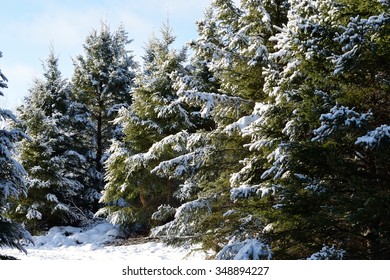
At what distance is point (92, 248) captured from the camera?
49.7ft

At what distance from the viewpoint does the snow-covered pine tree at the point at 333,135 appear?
227 inches

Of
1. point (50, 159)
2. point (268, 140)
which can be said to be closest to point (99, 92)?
point (50, 159)

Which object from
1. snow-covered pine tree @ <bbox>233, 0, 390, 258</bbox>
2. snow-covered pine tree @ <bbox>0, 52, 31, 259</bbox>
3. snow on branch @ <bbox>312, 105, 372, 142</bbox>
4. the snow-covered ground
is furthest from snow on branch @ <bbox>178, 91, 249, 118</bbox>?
snow-covered pine tree @ <bbox>0, 52, 31, 259</bbox>

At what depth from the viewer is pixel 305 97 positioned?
660cm

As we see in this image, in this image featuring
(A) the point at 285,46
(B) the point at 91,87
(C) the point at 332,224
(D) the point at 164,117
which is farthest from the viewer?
(B) the point at 91,87

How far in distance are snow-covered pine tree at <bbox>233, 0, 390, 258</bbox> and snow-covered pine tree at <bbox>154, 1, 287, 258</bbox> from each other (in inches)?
87.9

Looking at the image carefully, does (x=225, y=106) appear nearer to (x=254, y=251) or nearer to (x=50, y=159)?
(x=254, y=251)

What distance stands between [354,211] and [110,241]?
12970 mm

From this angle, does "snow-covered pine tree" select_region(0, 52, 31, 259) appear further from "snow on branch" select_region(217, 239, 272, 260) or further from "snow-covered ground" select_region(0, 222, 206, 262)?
"snow on branch" select_region(217, 239, 272, 260)

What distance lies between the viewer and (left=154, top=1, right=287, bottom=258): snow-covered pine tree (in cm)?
938

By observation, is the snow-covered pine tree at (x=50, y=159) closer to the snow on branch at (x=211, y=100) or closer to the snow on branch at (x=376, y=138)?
the snow on branch at (x=211, y=100)

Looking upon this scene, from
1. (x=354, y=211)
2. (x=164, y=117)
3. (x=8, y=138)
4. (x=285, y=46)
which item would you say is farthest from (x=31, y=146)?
(x=354, y=211)

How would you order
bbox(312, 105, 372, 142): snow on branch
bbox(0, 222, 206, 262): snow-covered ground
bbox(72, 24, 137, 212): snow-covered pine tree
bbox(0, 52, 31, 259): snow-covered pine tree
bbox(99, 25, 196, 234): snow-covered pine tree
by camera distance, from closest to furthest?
bbox(312, 105, 372, 142): snow on branch
bbox(0, 52, 31, 259): snow-covered pine tree
bbox(0, 222, 206, 262): snow-covered ground
bbox(99, 25, 196, 234): snow-covered pine tree
bbox(72, 24, 137, 212): snow-covered pine tree

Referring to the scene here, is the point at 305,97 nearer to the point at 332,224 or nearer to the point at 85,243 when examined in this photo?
the point at 332,224
